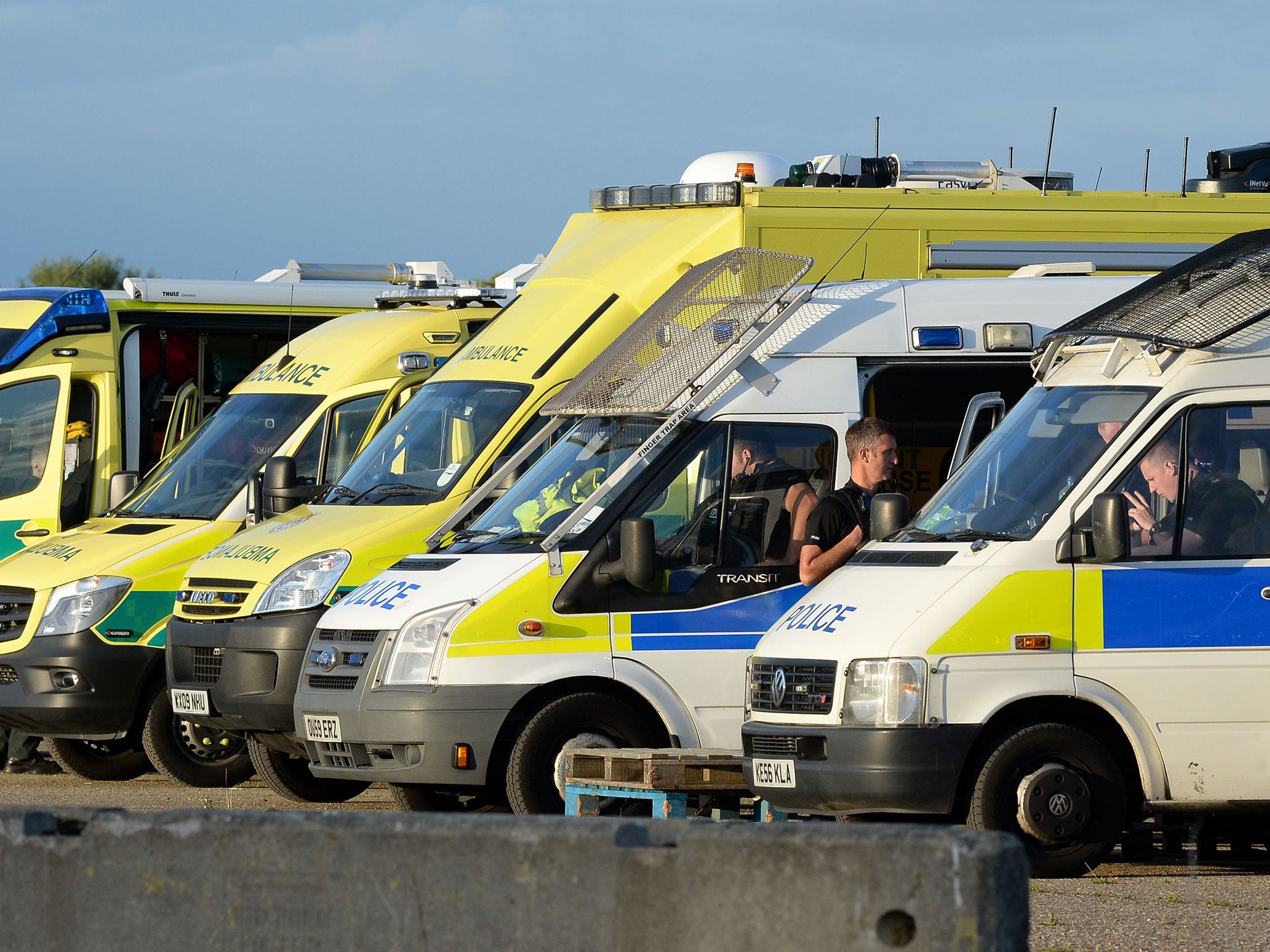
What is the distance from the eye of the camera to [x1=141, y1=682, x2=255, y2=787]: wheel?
12.4 meters

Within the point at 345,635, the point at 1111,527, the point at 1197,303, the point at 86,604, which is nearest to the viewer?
the point at 1111,527

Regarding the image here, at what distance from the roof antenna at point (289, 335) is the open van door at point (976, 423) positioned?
526 centimetres

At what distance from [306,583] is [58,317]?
5.21 m

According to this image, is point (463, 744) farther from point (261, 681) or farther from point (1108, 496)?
point (1108, 496)

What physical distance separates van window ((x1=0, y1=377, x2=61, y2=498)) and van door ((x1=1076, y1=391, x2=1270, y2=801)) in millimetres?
8786

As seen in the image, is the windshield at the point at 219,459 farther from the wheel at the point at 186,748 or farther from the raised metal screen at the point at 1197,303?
the raised metal screen at the point at 1197,303

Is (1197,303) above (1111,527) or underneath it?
above

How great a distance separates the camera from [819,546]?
9.23m

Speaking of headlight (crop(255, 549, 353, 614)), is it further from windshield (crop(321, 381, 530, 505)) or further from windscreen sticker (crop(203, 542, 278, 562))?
windshield (crop(321, 381, 530, 505))

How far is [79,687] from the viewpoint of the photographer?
12195mm

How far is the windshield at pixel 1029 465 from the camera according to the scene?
8.21 m

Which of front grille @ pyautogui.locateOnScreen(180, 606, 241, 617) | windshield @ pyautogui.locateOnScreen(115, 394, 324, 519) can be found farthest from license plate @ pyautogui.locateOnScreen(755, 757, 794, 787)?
windshield @ pyautogui.locateOnScreen(115, 394, 324, 519)

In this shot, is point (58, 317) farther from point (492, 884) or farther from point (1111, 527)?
point (492, 884)

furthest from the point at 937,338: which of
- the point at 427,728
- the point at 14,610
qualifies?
the point at 14,610
